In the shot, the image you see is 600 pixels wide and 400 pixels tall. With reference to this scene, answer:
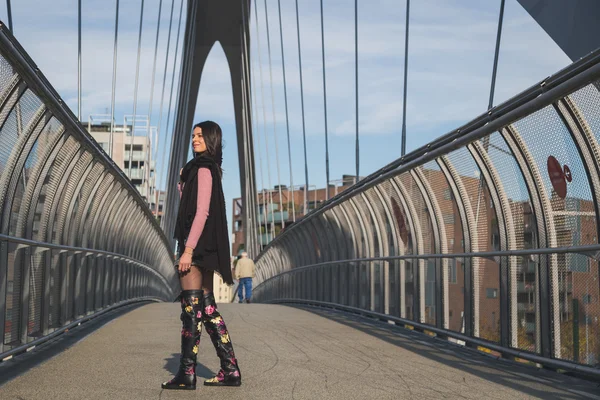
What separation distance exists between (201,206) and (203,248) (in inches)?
8.2

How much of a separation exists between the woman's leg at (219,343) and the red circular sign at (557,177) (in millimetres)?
1999

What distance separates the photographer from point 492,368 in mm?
5973

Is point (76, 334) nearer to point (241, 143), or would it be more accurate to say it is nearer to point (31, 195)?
point (31, 195)

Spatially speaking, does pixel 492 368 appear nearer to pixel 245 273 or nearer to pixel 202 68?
pixel 245 273

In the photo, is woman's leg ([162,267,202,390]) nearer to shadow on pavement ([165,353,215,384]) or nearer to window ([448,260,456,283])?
shadow on pavement ([165,353,215,384])

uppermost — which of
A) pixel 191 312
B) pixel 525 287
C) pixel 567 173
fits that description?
pixel 567 173

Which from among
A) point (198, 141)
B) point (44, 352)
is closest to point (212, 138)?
point (198, 141)

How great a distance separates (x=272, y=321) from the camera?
10602 mm

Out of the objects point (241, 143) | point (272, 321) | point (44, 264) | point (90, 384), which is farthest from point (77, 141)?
point (241, 143)

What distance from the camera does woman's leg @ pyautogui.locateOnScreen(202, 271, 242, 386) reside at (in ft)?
16.2

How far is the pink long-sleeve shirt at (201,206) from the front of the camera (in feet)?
16.0

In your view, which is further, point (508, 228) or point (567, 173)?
point (508, 228)

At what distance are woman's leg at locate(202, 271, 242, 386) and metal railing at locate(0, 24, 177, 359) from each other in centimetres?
116

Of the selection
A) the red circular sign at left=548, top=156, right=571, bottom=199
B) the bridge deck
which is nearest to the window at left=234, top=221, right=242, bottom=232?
the bridge deck
